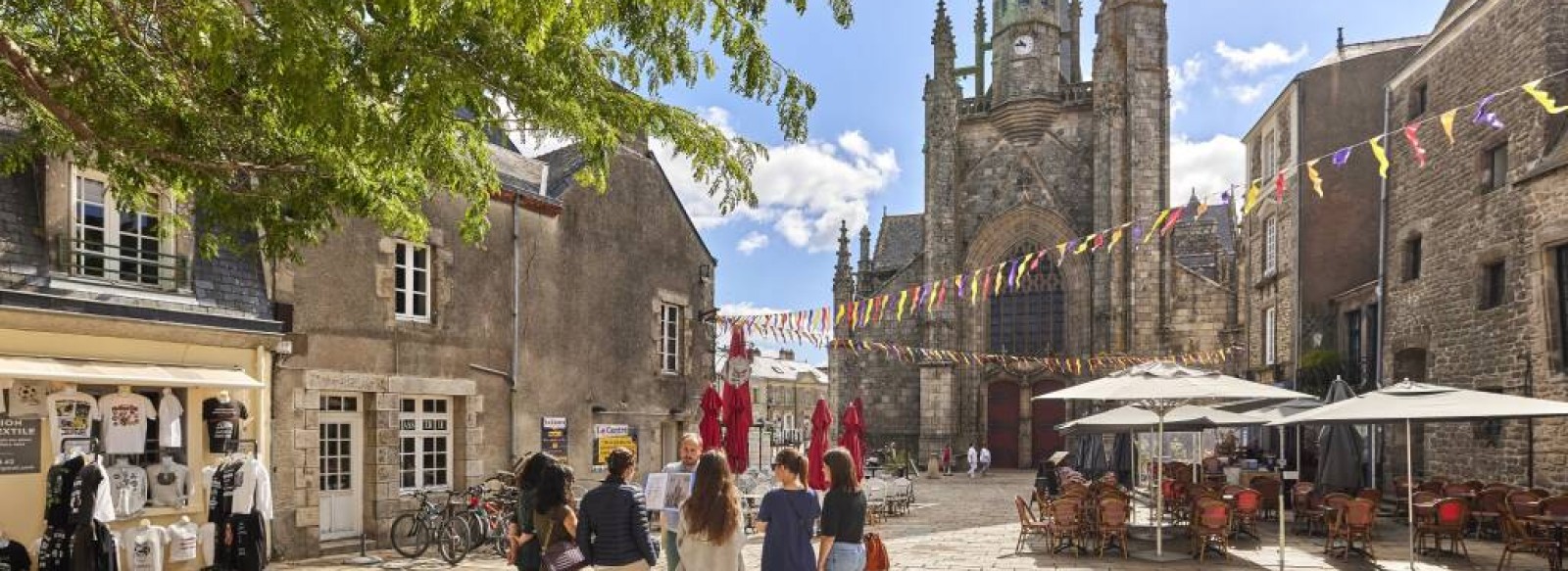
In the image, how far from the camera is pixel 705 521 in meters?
5.47

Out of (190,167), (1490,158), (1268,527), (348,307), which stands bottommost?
(1268,527)

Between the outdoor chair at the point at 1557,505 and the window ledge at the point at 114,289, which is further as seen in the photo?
the outdoor chair at the point at 1557,505

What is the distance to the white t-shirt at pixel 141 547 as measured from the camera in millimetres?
8922

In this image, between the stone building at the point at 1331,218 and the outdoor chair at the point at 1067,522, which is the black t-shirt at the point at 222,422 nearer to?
the outdoor chair at the point at 1067,522

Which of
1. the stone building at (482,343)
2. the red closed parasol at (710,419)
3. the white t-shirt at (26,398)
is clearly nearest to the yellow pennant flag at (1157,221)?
the red closed parasol at (710,419)

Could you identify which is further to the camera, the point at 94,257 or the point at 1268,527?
the point at 1268,527

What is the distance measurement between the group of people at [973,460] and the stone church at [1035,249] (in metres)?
0.72

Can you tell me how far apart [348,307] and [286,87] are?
7.40 m

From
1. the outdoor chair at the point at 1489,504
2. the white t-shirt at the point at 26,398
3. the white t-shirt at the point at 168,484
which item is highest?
the white t-shirt at the point at 26,398

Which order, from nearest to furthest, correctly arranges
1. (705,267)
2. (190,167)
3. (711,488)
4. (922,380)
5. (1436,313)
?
1. (711,488)
2. (190,167)
3. (1436,313)
4. (705,267)
5. (922,380)

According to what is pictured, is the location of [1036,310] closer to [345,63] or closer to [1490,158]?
[1490,158]

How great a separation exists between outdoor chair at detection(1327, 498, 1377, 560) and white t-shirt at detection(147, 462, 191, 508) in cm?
1125

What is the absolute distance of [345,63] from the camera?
17.1ft

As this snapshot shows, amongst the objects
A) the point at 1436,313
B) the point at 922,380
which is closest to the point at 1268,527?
the point at 1436,313
